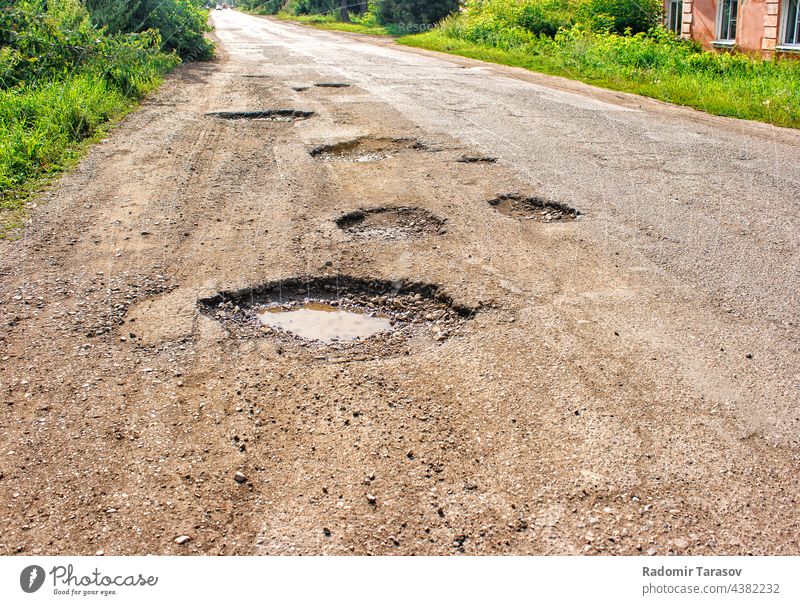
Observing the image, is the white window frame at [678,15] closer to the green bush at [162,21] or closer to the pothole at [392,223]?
the green bush at [162,21]

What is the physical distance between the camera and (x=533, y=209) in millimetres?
5910

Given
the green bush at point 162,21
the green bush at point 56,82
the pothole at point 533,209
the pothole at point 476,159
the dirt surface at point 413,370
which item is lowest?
the dirt surface at point 413,370

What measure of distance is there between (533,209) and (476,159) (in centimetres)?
168

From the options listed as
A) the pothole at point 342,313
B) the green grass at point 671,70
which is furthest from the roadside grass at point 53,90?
the green grass at point 671,70

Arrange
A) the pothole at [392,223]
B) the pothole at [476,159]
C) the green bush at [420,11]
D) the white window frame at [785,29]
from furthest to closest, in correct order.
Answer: the green bush at [420,11]
the white window frame at [785,29]
the pothole at [476,159]
the pothole at [392,223]

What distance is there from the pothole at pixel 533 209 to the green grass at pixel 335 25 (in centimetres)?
2807

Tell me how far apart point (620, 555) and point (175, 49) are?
16.8 meters

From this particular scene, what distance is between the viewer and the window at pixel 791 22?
14.9 metres

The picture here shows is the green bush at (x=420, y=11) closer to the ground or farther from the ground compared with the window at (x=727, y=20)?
farther from the ground

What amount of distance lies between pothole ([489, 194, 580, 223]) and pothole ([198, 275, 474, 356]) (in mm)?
1679

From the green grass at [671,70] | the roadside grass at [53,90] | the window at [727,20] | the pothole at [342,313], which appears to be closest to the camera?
the pothole at [342,313]

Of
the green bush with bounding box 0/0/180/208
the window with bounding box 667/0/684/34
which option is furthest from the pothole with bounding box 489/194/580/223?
the window with bounding box 667/0/684/34

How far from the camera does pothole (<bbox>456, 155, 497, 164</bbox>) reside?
24.0 ft

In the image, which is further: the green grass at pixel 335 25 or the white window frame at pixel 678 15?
the green grass at pixel 335 25
